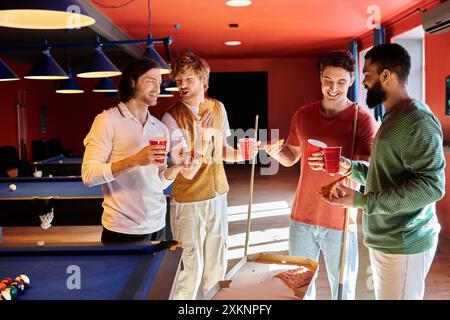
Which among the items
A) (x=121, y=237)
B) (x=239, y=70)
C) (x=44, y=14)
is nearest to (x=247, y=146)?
(x=121, y=237)

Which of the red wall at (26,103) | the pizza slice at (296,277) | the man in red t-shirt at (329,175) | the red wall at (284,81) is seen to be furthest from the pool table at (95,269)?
the red wall at (284,81)

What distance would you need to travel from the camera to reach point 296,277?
1757 mm

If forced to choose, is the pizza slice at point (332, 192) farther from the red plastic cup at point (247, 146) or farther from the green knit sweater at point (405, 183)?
the red plastic cup at point (247, 146)

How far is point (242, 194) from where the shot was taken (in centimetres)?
830

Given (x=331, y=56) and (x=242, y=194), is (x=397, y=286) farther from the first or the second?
(x=242, y=194)

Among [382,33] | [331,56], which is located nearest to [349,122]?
[331,56]

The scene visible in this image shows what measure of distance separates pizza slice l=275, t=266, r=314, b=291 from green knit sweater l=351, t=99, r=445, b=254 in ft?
1.01

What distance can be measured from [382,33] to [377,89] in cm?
579

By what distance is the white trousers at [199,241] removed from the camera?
267cm

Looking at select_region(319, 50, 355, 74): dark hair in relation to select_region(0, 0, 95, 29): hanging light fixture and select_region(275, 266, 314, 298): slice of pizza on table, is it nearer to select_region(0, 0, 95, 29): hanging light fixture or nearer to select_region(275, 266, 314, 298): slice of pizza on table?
select_region(275, 266, 314, 298): slice of pizza on table

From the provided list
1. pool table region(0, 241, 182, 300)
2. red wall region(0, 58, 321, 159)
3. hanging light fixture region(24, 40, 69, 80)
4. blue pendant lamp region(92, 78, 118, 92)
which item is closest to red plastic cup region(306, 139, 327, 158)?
pool table region(0, 241, 182, 300)

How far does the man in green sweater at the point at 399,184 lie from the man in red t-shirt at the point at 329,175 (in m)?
0.34

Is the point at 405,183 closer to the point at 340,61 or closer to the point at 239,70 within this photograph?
the point at 340,61

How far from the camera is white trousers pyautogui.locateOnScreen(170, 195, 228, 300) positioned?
2.67m
